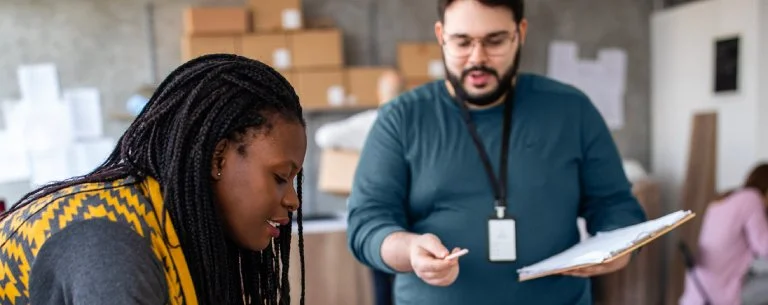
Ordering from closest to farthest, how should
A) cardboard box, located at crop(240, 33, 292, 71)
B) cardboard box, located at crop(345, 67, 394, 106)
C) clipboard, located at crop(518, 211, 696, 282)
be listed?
clipboard, located at crop(518, 211, 696, 282), cardboard box, located at crop(240, 33, 292, 71), cardboard box, located at crop(345, 67, 394, 106)

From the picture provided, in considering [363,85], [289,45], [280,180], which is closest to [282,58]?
[289,45]

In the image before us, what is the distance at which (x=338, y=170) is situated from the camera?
4.00m

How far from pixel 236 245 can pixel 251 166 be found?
0.14 metres

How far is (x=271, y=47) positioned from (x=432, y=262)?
325 cm

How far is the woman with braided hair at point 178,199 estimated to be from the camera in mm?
768

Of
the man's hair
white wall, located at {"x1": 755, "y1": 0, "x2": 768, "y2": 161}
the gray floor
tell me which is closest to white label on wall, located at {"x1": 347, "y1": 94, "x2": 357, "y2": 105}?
white wall, located at {"x1": 755, "y1": 0, "x2": 768, "y2": 161}

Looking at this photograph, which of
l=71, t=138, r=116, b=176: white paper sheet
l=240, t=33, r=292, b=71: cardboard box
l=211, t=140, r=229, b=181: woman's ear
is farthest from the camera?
l=71, t=138, r=116, b=176: white paper sheet

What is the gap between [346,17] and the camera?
4660 mm

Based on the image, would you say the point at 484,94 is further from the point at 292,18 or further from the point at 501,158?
the point at 292,18

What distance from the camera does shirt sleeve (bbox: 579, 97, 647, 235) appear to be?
1502mm

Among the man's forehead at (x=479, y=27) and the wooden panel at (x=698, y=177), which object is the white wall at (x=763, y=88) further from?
the man's forehead at (x=479, y=27)

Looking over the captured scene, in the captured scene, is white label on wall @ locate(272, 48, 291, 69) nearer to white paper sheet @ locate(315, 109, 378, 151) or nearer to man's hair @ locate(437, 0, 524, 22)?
white paper sheet @ locate(315, 109, 378, 151)

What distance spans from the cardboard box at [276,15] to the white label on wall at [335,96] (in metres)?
0.40

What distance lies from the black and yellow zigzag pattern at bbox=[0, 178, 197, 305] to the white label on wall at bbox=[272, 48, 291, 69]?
355cm
